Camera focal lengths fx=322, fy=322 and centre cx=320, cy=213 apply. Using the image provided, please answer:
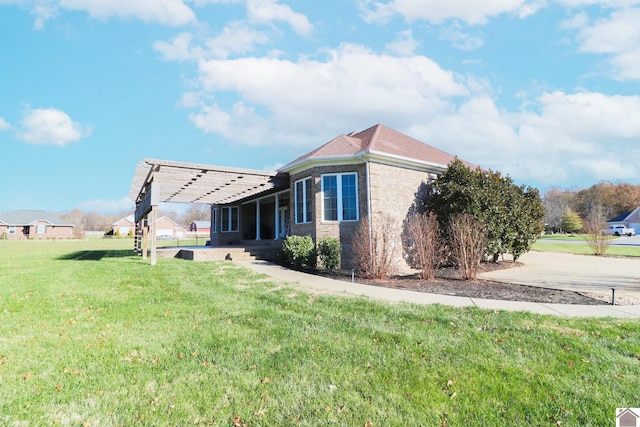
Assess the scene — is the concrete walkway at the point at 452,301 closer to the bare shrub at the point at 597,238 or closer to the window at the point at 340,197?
the window at the point at 340,197

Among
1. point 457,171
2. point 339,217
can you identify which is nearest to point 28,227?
point 339,217

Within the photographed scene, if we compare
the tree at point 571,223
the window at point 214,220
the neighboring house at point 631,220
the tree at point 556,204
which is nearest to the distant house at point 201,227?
the window at point 214,220

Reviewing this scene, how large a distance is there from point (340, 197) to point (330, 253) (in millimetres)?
2435

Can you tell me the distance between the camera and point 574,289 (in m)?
8.07

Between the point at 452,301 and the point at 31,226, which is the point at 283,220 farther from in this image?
the point at 31,226

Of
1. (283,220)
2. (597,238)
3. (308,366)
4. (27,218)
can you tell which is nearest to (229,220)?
(283,220)

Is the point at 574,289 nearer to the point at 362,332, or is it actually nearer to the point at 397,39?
the point at 362,332

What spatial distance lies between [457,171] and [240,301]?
9994 millimetres

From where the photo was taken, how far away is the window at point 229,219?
2336 cm

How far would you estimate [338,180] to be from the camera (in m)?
12.7

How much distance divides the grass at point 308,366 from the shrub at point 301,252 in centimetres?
566

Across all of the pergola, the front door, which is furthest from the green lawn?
the pergola

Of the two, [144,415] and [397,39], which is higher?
→ [397,39]

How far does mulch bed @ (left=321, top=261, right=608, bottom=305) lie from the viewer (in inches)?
271
